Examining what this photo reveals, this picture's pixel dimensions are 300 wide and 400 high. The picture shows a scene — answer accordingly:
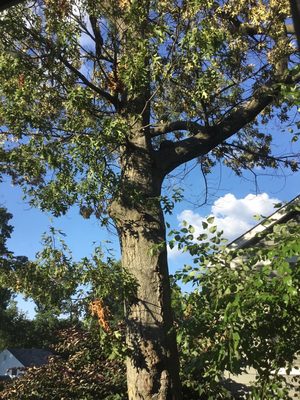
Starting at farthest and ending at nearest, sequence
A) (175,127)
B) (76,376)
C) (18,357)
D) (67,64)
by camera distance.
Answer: (18,357) → (76,376) → (175,127) → (67,64)

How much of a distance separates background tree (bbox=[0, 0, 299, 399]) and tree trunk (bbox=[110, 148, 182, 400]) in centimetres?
2

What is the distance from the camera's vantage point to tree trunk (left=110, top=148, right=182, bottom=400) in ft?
23.6

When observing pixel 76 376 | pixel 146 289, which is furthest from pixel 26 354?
pixel 146 289

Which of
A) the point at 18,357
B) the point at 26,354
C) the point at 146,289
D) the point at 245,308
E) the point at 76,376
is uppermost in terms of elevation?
the point at 26,354

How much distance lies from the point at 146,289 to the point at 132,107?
3195 millimetres

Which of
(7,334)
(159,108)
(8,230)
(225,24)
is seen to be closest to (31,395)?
(159,108)

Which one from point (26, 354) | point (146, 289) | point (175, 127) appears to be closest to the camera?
point (146, 289)

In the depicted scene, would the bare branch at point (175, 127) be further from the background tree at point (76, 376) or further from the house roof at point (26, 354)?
the house roof at point (26, 354)

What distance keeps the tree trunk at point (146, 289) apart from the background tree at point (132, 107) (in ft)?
0.05

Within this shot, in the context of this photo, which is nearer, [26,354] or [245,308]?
[245,308]

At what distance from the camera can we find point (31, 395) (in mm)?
9883

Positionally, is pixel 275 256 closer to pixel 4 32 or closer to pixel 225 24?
pixel 4 32

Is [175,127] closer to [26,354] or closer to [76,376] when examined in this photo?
[76,376]

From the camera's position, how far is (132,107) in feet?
29.1
